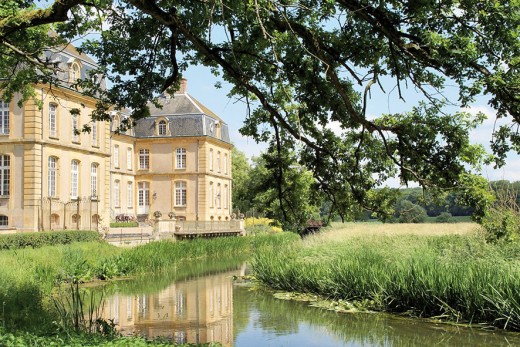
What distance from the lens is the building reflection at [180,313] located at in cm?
1058

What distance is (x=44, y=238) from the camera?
64.9ft

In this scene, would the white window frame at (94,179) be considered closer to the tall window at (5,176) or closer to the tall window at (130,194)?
the tall window at (5,176)

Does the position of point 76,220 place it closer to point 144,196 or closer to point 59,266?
point 59,266

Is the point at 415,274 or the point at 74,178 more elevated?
the point at 74,178

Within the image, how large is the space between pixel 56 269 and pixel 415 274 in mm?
8615

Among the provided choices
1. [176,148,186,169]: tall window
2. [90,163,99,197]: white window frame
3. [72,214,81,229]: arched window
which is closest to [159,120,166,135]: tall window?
[176,148,186,169]: tall window

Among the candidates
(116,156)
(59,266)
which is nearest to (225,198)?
(116,156)

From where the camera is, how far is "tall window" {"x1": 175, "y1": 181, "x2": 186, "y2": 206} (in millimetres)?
43312

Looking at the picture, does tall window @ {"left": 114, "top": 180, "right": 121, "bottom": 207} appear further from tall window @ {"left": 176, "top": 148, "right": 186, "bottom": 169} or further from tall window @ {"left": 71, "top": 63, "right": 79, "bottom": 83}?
tall window @ {"left": 71, "top": 63, "right": 79, "bottom": 83}

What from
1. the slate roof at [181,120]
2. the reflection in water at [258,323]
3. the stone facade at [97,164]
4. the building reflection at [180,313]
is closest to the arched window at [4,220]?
the stone facade at [97,164]

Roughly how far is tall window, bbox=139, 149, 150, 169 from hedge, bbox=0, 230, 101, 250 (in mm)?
21164

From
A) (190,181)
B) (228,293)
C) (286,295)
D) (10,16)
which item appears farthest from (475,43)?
(190,181)

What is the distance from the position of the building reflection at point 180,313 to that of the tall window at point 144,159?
27179mm

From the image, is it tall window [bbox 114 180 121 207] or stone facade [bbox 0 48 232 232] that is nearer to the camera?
stone facade [bbox 0 48 232 232]
